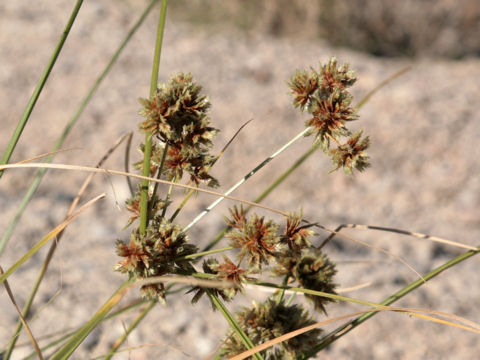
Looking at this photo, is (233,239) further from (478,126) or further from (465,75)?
(465,75)

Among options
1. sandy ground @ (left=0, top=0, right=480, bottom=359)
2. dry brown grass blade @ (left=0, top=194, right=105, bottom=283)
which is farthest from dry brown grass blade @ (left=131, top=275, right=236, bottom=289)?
sandy ground @ (left=0, top=0, right=480, bottom=359)

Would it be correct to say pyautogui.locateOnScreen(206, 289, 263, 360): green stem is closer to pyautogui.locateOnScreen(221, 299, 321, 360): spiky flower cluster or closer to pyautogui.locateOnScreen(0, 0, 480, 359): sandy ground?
pyautogui.locateOnScreen(221, 299, 321, 360): spiky flower cluster

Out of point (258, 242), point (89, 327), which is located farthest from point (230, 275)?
point (89, 327)

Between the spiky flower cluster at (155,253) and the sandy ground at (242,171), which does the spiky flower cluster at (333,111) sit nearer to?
the spiky flower cluster at (155,253)

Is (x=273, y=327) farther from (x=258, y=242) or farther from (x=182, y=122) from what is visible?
(x=182, y=122)

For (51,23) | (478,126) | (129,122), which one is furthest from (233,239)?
(51,23)

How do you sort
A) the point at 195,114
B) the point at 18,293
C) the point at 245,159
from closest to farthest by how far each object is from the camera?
the point at 195,114, the point at 18,293, the point at 245,159
